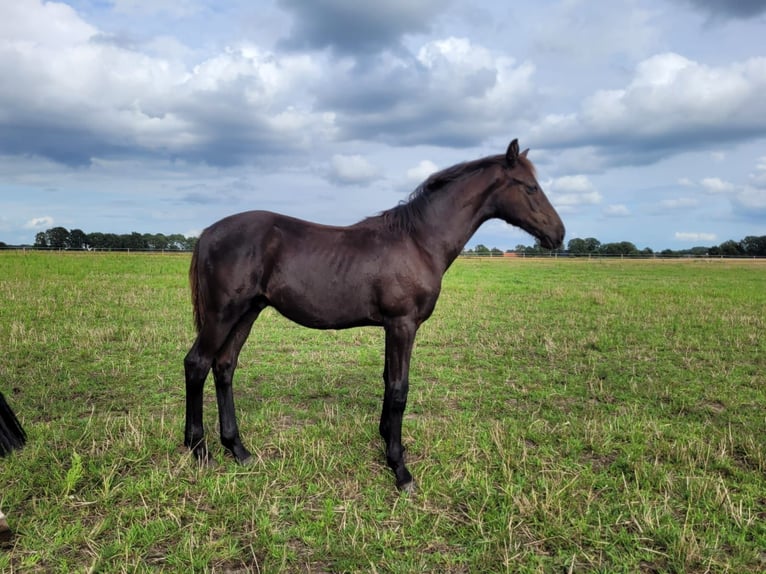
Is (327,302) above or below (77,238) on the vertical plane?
below

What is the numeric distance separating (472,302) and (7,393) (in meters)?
14.0

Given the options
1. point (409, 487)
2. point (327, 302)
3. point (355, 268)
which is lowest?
point (409, 487)

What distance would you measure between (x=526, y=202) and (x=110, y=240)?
83539 millimetres

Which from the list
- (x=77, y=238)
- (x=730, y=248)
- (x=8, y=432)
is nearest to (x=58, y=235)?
(x=77, y=238)

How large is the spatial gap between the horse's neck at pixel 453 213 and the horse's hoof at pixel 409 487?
6.95ft

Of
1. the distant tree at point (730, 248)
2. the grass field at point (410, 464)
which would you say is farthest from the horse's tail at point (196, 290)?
the distant tree at point (730, 248)

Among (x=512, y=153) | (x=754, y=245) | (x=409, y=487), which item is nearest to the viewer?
(x=409, y=487)

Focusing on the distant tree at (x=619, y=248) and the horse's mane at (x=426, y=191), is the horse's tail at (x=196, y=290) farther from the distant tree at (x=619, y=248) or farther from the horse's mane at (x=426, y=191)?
the distant tree at (x=619, y=248)

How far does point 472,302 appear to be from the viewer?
1809 cm

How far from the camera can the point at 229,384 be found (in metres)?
5.20

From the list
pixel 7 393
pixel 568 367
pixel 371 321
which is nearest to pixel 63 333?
pixel 7 393

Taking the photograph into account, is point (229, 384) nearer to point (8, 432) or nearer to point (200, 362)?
point (200, 362)

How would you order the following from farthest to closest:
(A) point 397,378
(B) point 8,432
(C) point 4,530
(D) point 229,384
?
1. (D) point 229,384
2. (B) point 8,432
3. (A) point 397,378
4. (C) point 4,530

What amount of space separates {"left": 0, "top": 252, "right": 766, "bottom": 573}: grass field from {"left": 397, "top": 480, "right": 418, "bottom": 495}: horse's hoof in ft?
0.29
